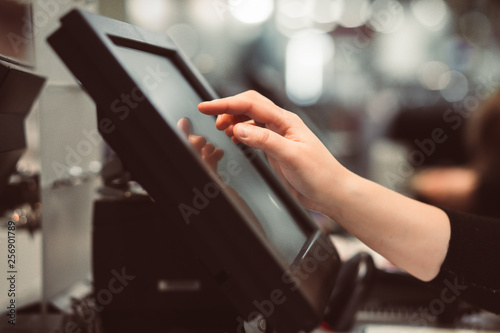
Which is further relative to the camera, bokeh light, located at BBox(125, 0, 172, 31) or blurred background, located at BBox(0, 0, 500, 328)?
bokeh light, located at BBox(125, 0, 172, 31)

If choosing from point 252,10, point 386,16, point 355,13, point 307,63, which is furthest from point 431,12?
Answer: point 252,10

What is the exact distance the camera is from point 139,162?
49 centimetres

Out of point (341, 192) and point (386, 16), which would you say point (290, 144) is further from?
point (386, 16)

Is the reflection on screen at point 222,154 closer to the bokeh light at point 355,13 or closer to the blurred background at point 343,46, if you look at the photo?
the blurred background at point 343,46

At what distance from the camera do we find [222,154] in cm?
74

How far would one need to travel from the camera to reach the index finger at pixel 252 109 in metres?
0.65

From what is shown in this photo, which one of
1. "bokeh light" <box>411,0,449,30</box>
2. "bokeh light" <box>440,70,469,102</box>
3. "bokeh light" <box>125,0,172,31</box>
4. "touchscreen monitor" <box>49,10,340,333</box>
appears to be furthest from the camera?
"bokeh light" <box>411,0,449,30</box>

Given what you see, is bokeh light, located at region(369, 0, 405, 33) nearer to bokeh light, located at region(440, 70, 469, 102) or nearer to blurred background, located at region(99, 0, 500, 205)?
blurred background, located at region(99, 0, 500, 205)

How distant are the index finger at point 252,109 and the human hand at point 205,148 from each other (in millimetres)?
43

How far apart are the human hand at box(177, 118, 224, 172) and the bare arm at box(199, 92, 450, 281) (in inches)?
1.5

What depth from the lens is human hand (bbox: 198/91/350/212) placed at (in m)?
0.62

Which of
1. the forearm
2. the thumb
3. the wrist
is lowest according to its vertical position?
the forearm

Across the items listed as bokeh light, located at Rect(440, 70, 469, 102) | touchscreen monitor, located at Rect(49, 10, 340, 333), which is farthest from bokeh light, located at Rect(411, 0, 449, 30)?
touchscreen monitor, located at Rect(49, 10, 340, 333)

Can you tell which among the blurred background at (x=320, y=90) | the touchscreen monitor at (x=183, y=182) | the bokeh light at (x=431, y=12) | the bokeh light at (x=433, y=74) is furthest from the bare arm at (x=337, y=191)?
the bokeh light at (x=431, y=12)
